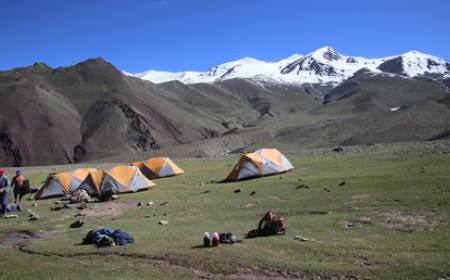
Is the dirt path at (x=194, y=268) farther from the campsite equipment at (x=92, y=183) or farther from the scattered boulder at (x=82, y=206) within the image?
the campsite equipment at (x=92, y=183)

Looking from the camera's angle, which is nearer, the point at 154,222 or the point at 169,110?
the point at 154,222

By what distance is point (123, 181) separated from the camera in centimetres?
3359

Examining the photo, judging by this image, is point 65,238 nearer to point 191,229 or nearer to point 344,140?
point 191,229

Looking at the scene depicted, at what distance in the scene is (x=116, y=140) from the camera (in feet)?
413

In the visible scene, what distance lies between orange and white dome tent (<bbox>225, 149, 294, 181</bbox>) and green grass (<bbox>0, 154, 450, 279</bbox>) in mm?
5733

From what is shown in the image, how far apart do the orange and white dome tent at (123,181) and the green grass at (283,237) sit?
9.56 feet

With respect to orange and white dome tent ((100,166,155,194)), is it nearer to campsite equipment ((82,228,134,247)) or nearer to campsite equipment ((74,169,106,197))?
campsite equipment ((74,169,106,197))

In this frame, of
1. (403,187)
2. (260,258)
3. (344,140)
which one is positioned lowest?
(260,258)

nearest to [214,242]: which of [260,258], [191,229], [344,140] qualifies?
[260,258]

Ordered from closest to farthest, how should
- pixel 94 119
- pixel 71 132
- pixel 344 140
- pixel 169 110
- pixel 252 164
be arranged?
pixel 252 164 < pixel 344 140 < pixel 71 132 < pixel 94 119 < pixel 169 110

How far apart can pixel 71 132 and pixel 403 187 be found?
374 ft

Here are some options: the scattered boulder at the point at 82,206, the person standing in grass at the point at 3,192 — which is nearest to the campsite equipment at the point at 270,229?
the scattered boulder at the point at 82,206

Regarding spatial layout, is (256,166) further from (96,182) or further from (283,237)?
(283,237)

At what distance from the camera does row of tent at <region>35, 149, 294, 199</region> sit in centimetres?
3307
